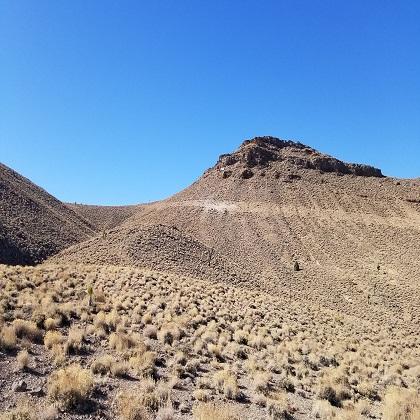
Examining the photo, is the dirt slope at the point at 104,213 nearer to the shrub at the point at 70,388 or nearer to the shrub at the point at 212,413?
the shrub at the point at 70,388

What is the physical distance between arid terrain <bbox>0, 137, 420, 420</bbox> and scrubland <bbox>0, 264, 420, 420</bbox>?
0.05 m

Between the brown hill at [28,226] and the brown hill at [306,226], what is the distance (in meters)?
3.97

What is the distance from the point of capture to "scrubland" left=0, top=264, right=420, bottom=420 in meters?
9.23

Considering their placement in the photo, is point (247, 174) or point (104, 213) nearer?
point (104, 213)

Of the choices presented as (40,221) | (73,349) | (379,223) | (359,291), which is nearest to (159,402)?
(73,349)

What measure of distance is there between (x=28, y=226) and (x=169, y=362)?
1795 inches

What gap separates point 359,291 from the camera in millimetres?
51312

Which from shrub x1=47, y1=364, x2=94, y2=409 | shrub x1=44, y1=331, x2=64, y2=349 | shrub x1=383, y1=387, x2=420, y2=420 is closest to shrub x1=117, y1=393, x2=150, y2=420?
shrub x1=47, y1=364, x2=94, y2=409

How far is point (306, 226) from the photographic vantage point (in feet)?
259

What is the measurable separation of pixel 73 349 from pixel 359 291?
147 feet

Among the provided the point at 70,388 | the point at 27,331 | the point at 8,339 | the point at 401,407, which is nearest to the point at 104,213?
the point at 27,331

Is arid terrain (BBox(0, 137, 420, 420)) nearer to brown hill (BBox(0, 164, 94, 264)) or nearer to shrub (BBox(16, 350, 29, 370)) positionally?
shrub (BBox(16, 350, 29, 370))

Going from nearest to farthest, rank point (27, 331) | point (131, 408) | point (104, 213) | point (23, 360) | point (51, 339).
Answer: point (131, 408)
point (23, 360)
point (51, 339)
point (27, 331)
point (104, 213)

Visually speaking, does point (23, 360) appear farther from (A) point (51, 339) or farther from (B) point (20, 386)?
(A) point (51, 339)
